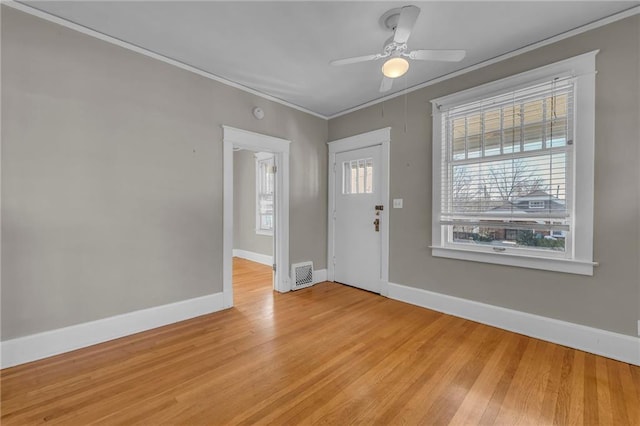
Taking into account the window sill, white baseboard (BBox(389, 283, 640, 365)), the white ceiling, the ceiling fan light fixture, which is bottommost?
white baseboard (BBox(389, 283, 640, 365))

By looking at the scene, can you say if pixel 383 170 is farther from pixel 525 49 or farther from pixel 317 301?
pixel 317 301

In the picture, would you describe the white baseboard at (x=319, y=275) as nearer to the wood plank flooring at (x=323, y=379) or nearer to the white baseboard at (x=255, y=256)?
the wood plank flooring at (x=323, y=379)

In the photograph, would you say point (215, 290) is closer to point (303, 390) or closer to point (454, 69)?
point (303, 390)

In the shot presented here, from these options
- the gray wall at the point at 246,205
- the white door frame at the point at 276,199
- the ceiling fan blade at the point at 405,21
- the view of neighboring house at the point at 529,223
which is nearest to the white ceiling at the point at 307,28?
the ceiling fan blade at the point at 405,21

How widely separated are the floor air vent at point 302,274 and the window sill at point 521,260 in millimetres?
1785

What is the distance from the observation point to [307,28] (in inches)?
87.0

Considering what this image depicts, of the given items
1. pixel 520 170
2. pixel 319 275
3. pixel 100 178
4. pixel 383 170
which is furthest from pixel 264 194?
pixel 520 170

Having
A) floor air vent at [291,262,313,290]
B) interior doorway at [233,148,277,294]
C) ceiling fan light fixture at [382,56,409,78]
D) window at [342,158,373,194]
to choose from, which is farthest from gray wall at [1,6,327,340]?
interior doorway at [233,148,277,294]

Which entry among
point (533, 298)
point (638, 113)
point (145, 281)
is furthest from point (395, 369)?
point (638, 113)

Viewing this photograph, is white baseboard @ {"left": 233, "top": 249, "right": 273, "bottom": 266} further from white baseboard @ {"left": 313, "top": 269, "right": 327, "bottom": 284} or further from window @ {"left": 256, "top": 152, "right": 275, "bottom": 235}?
white baseboard @ {"left": 313, "top": 269, "right": 327, "bottom": 284}

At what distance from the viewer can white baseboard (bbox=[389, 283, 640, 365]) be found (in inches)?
79.6

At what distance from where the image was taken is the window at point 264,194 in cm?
561

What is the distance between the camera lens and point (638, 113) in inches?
77.7

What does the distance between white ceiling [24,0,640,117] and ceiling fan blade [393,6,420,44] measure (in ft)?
1.05
